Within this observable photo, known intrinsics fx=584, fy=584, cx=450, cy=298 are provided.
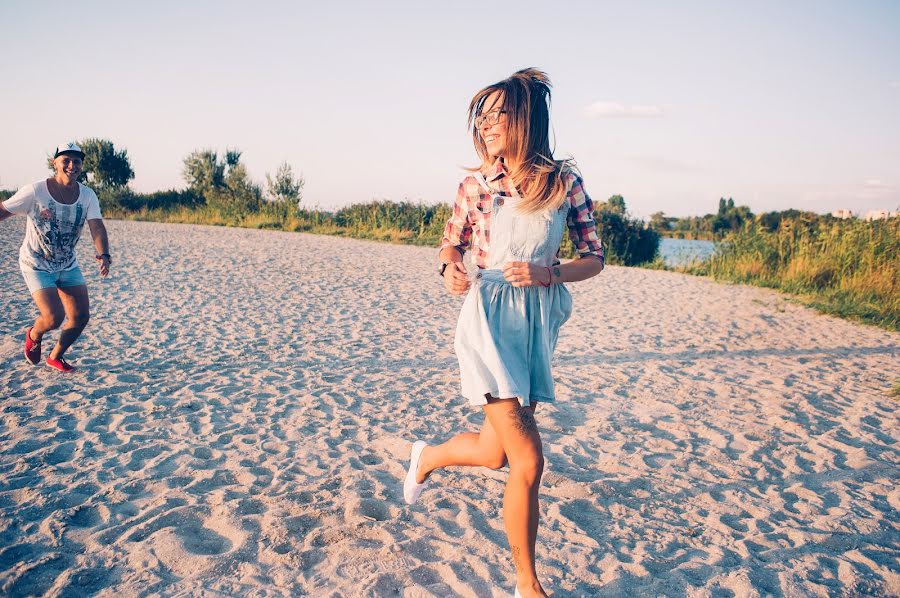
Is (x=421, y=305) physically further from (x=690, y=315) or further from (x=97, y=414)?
(x=97, y=414)

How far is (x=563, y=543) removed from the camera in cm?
293

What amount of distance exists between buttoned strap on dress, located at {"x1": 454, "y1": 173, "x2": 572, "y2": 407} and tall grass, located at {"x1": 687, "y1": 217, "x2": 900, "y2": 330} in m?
10.3

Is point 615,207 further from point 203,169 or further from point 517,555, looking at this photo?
point 203,169

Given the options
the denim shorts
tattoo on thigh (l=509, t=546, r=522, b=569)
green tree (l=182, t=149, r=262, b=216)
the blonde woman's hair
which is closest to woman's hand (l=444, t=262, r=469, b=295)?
the blonde woman's hair

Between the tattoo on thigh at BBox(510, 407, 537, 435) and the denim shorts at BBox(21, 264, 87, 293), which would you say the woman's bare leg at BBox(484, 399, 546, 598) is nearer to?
the tattoo on thigh at BBox(510, 407, 537, 435)

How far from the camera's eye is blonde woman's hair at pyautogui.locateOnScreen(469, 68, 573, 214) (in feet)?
7.42

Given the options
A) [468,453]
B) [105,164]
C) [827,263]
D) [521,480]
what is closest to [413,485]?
[468,453]

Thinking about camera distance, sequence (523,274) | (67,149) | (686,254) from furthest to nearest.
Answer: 1. (686,254)
2. (67,149)
3. (523,274)

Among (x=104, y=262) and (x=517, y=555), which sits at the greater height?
(x=104, y=262)

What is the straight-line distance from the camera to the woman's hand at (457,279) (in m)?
2.24

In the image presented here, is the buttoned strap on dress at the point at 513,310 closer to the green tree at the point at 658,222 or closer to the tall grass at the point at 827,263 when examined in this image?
the tall grass at the point at 827,263

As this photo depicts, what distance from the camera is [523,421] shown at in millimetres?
2211

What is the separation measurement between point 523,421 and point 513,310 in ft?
1.40

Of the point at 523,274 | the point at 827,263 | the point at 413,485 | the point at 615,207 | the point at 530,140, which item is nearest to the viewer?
the point at 523,274
